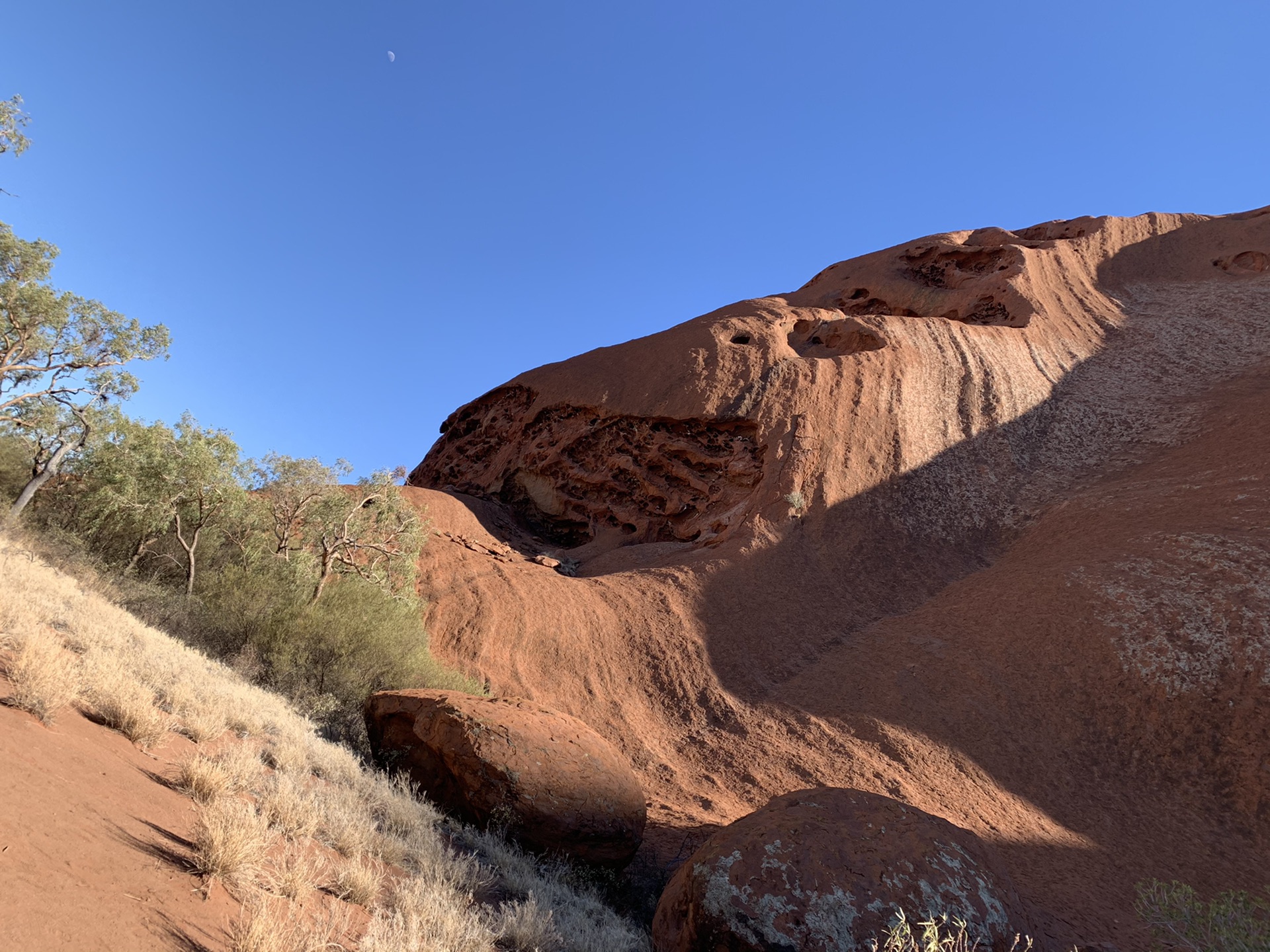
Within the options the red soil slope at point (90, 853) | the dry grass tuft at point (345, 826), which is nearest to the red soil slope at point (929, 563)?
the dry grass tuft at point (345, 826)

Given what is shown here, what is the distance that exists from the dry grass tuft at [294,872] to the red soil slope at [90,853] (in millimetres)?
333

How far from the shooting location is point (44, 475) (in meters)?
14.1

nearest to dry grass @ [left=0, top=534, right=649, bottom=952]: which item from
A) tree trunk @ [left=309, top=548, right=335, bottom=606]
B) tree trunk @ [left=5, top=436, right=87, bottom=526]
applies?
tree trunk @ [left=309, top=548, right=335, bottom=606]

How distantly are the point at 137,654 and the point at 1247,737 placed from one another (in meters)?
14.7

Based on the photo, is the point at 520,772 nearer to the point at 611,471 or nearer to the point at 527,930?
the point at 527,930

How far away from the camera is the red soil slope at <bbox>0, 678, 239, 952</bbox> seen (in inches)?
125

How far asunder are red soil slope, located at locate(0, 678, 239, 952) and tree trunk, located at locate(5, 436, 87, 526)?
1068 cm

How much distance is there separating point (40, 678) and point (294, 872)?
2.58m

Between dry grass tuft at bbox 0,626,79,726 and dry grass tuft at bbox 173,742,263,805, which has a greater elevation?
dry grass tuft at bbox 0,626,79,726

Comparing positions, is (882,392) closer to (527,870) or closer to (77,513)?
(527,870)

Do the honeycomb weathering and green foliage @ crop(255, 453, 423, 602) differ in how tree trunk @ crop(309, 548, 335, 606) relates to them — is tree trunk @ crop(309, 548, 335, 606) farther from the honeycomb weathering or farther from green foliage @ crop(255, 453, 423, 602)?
the honeycomb weathering

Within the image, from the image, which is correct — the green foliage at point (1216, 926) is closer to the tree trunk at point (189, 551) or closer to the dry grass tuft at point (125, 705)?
the dry grass tuft at point (125, 705)

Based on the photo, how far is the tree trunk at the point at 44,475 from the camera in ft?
43.8

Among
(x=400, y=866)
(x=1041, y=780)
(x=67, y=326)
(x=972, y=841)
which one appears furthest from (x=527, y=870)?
(x=67, y=326)
